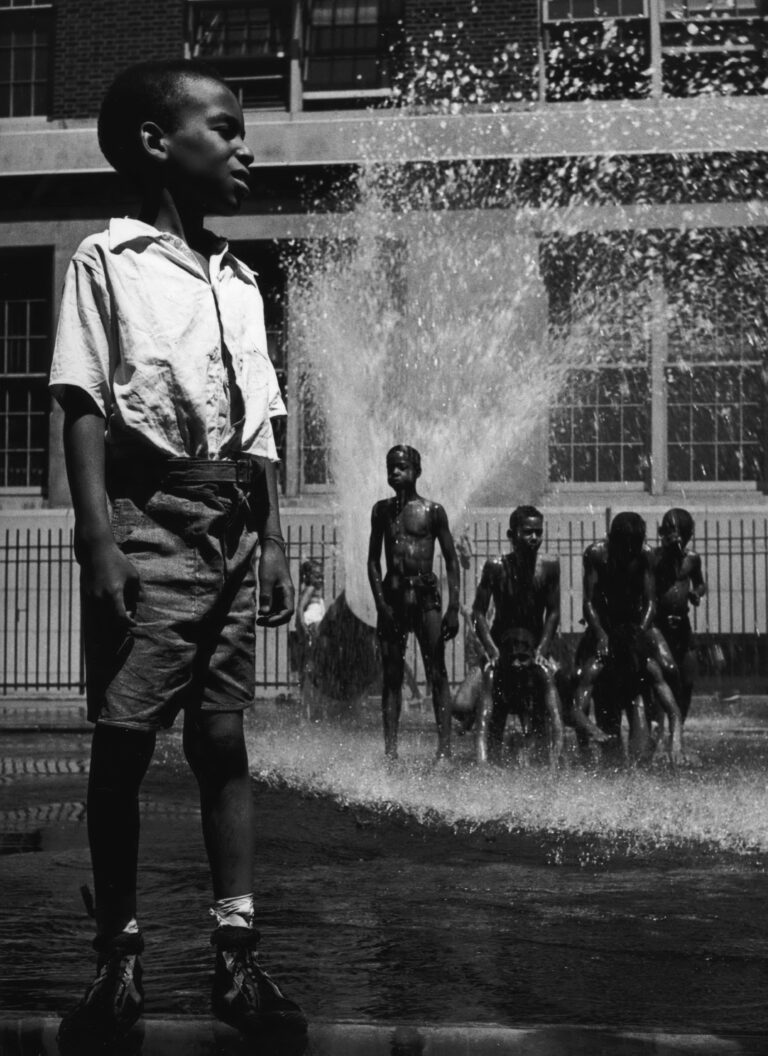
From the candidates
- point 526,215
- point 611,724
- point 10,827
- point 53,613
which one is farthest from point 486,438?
point 10,827

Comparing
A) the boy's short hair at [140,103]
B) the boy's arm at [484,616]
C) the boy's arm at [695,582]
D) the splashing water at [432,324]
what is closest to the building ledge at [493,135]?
the splashing water at [432,324]

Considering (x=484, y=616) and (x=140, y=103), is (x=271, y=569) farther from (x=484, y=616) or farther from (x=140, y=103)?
(x=484, y=616)

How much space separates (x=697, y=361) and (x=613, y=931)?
18126 millimetres

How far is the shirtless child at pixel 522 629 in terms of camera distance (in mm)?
10430

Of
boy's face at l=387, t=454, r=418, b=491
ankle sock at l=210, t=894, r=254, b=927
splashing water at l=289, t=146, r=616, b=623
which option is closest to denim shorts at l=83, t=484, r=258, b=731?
ankle sock at l=210, t=894, r=254, b=927

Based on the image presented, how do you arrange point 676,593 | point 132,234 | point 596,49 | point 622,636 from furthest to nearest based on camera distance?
point 596,49 < point 676,593 < point 622,636 < point 132,234

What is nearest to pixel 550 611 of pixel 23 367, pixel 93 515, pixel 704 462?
pixel 93 515

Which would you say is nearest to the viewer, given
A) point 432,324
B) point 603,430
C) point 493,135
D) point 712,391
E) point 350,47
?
point 432,324

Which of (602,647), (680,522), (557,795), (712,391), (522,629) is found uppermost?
(712,391)

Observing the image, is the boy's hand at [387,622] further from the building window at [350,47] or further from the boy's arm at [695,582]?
the building window at [350,47]

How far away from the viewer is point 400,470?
10.8 metres

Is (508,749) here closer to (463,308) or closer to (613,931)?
(613,931)

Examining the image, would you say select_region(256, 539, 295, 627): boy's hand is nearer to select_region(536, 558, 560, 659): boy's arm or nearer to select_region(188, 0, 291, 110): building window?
select_region(536, 558, 560, 659): boy's arm

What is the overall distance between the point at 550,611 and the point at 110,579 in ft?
23.4
